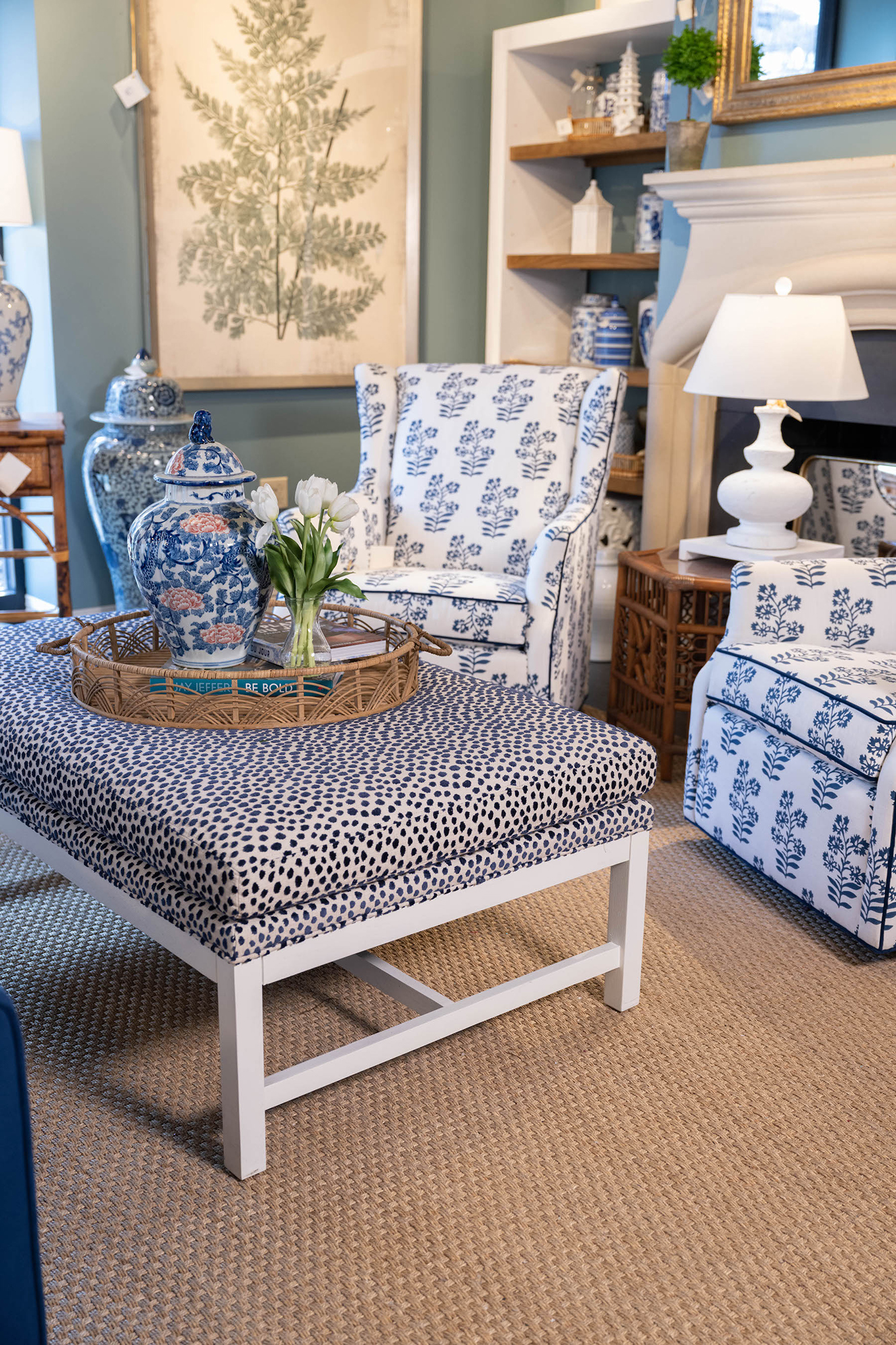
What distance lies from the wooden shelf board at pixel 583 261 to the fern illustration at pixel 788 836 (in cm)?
235

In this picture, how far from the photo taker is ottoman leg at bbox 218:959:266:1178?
52.9 inches

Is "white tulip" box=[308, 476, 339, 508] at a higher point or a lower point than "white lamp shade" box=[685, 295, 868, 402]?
lower

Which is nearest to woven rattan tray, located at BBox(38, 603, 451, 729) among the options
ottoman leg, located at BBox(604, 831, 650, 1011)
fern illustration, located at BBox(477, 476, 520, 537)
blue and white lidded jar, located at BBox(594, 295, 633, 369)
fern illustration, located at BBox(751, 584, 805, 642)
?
ottoman leg, located at BBox(604, 831, 650, 1011)

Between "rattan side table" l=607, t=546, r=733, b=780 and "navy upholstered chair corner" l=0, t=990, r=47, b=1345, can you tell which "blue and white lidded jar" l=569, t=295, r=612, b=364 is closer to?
"rattan side table" l=607, t=546, r=733, b=780

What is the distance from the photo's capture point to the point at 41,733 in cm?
166

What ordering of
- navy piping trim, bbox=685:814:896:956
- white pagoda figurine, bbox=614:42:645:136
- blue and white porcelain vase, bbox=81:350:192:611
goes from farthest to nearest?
1. white pagoda figurine, bbox=614:42:645:136
2. blue and white porcelain vase, bbox=81:350:192:611
3. navy piping trim, bbox=685:814:896:956

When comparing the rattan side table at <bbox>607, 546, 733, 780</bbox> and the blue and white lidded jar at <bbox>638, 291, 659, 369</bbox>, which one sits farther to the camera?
the blue and white lidded jar at <bbox>638, 291, 659, 369</bbox>

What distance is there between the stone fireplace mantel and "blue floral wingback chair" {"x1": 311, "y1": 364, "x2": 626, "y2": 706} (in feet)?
2.11

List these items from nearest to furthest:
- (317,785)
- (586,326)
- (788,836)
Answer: (317,785) < (788,836) < (586,326)

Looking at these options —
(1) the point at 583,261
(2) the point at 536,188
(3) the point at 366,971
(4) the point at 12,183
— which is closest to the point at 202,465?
(3) the point at 366,971

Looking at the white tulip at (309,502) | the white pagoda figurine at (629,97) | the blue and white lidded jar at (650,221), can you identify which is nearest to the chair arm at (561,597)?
the white tulip at (309,502)

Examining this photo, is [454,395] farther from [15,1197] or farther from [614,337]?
[15,1197]

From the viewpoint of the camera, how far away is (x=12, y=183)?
128 inches

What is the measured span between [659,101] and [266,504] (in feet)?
9.26
